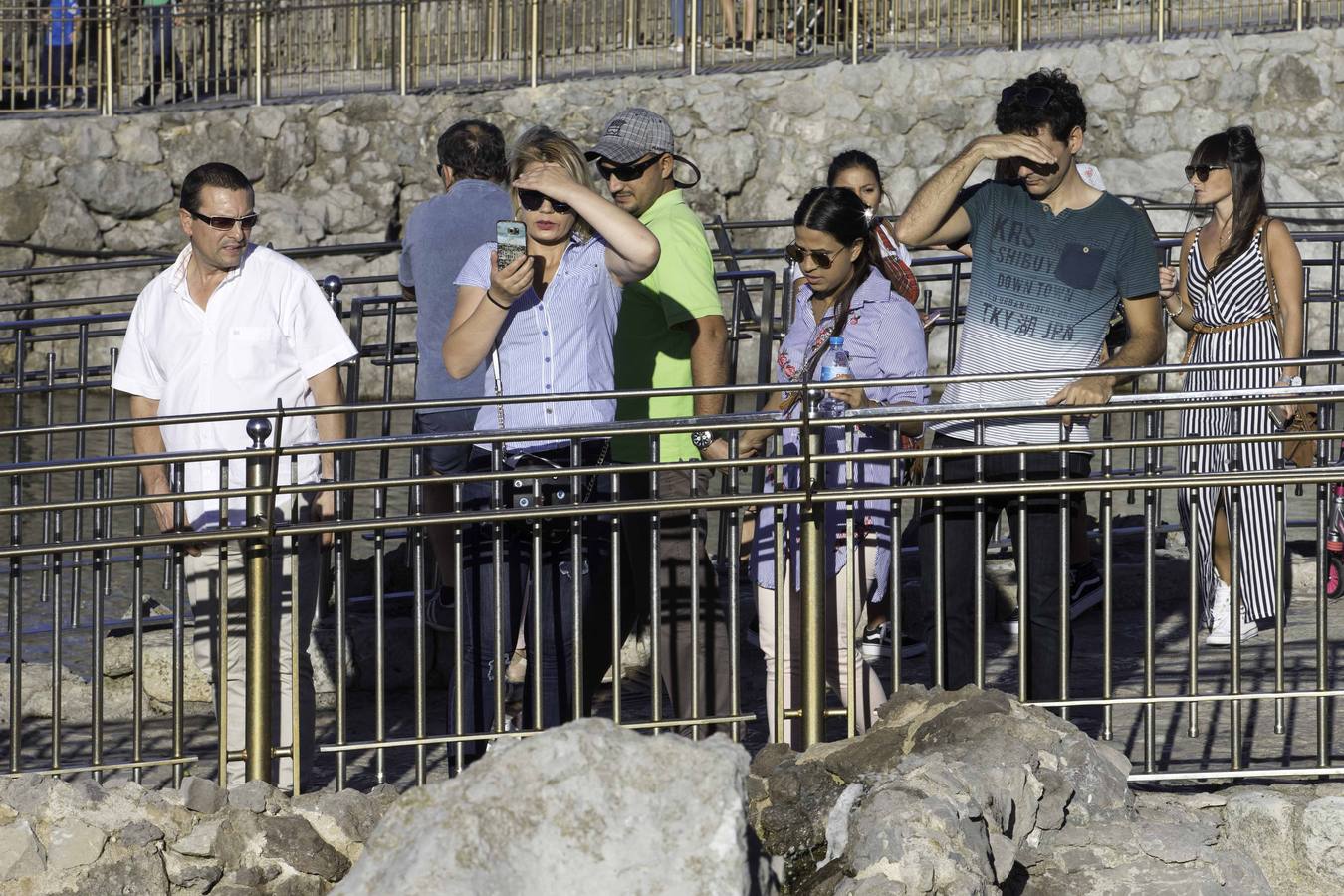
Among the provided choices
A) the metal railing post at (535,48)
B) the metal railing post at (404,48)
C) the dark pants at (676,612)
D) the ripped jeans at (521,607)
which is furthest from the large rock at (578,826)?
the metal railing post at (404,48)

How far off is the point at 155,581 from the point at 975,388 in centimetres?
403

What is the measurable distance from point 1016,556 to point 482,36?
35.2 feet

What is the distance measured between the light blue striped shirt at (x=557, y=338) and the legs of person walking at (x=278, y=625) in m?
0.61

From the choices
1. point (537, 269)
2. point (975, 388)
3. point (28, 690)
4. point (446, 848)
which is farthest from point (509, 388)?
point (28, 690)

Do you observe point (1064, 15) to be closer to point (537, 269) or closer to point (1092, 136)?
point (1092, 136)

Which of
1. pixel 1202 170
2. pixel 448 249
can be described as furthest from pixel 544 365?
pixel 1202 170

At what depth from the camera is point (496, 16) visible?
14.7 m

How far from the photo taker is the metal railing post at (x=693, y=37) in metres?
14.2

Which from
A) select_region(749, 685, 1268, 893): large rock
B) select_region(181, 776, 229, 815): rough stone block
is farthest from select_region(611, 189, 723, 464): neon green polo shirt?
select_region(181, 776, 229, 815): rough stone block

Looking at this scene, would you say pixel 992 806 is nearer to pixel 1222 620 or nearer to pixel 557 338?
pixel 557 338

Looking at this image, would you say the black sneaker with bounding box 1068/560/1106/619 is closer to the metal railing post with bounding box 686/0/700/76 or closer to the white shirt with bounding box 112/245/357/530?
the white shirt with bounding box 112/245/357/530

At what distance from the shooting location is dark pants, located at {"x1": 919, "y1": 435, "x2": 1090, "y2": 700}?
15.8 ft

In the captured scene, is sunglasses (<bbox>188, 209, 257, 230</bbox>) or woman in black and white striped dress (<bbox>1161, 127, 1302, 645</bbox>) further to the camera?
woman in black and white striped dress (<bbox>1161, 127, 1302, 645</bbox>)

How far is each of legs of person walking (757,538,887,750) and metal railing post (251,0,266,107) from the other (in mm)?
10743
